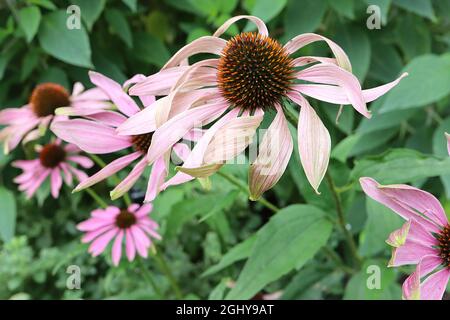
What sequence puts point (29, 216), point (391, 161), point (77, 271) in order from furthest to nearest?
1. point (29, 216)
2. point (77, 271)
3. point (391, 161)

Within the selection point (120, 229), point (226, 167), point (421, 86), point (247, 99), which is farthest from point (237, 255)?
point (421, 86)

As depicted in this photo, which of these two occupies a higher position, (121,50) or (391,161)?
(121,50)

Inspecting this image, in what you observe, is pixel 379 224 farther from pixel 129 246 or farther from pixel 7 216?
pixel 7 216

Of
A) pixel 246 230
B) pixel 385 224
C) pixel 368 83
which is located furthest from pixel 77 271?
pixel 368 83

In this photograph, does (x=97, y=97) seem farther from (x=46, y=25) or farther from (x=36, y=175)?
(x=46, y=25)

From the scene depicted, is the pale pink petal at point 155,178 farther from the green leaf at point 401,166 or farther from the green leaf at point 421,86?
the green leaf at point 421,86

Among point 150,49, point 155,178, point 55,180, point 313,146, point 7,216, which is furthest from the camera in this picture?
point 150,49
